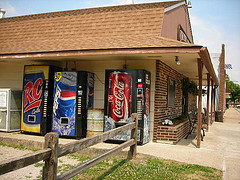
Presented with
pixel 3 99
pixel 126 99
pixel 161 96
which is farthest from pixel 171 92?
pixel 3 99

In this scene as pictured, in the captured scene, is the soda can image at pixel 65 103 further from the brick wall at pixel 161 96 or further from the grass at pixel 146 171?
the brick wall at pixel 161 96

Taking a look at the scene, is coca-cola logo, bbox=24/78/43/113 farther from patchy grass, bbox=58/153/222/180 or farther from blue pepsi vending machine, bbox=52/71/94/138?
patchy grass, bbox=58/153/222/180

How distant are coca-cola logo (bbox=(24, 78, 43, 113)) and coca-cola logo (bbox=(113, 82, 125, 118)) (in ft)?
8.39

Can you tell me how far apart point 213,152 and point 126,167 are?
9.15ft

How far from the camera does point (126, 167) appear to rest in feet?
17.4

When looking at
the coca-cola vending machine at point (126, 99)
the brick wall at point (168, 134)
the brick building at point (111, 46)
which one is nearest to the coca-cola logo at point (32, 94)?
the brick building at point (111, 46)

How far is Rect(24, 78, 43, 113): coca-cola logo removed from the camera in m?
8.12

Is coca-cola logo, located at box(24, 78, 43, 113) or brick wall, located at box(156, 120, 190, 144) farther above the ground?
coca-cola logo, located at box(24, 78, 43, 113)

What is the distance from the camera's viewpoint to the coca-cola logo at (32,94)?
26.6 feet

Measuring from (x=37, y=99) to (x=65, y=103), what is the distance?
1091 millimetres

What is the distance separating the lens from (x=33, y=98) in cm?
819

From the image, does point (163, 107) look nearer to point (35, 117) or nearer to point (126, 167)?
point (126, 167)

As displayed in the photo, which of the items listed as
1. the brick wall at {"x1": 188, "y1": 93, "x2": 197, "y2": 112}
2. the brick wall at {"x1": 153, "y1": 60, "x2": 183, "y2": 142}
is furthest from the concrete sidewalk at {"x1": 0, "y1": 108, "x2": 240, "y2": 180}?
the brick wall at {"x1": 188, "y1": 93, "x2": 197, "y2": 112}

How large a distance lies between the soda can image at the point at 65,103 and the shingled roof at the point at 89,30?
925mm
